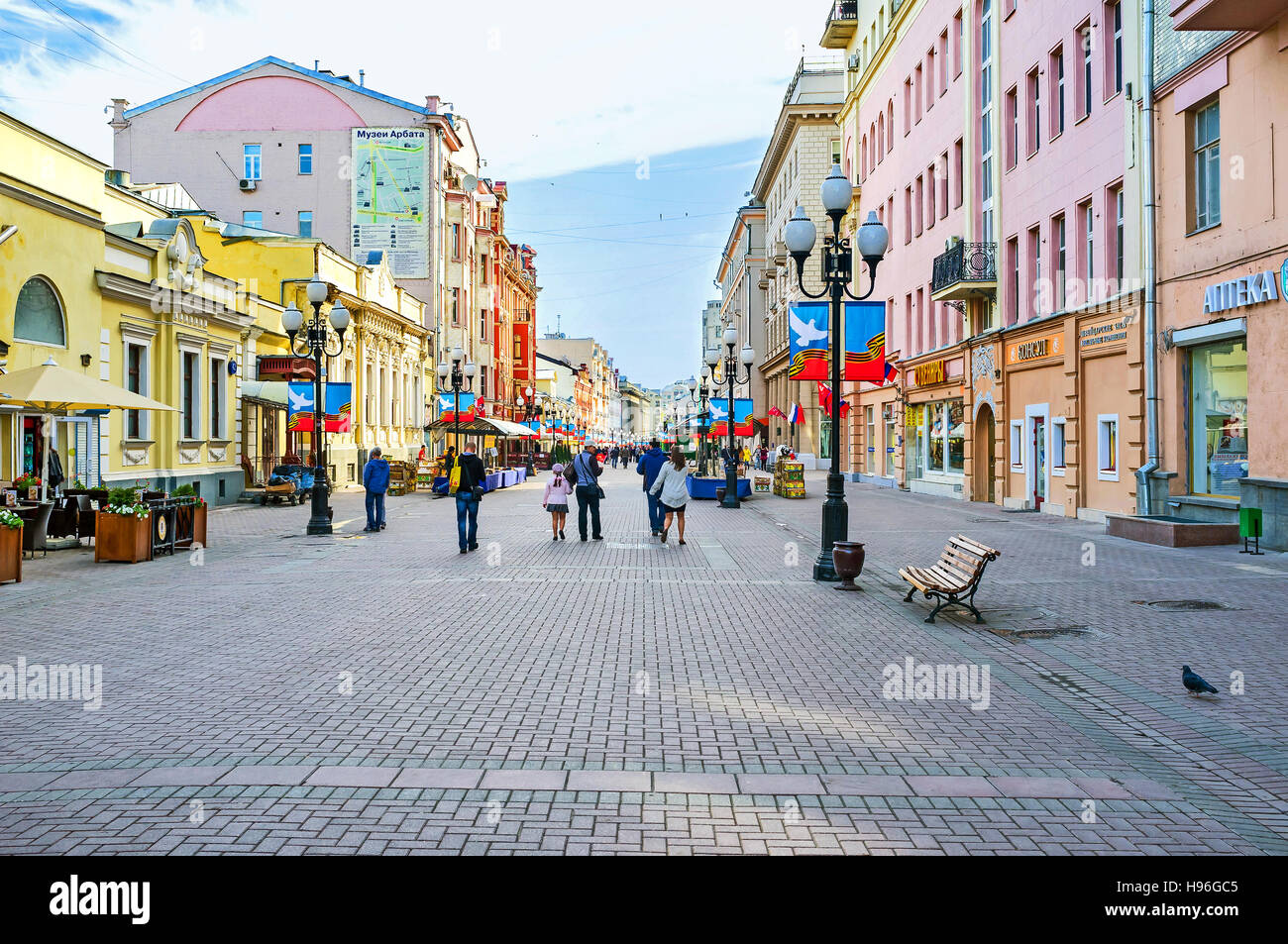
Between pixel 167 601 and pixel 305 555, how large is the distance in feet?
15.6

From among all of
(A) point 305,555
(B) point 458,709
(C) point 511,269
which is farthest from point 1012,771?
(C) point 511,269

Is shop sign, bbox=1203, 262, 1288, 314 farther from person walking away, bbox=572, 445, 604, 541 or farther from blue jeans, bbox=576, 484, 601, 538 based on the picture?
blue jeans, bbox=576, 484, 601, 538

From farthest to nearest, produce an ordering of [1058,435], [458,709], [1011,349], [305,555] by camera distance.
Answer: [1011,349] < [1058,435] < [305,555] < [458,709]

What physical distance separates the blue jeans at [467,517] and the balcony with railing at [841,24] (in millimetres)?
36824

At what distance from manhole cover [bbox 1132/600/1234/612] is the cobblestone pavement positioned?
16 centimetres

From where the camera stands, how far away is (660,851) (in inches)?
167

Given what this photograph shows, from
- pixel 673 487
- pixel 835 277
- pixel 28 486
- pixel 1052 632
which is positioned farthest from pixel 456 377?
pixel 1052 632

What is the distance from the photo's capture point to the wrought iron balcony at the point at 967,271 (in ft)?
92.2

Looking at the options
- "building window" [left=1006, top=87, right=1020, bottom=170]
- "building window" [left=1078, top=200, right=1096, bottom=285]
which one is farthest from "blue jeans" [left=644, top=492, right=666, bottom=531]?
"building window" [left=1006, top=87, right=1020, bottom=170]

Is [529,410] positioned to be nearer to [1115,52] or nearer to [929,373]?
[929,373]

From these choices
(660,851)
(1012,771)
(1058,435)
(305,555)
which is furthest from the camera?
(1058,435)

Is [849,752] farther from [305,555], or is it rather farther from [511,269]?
[511,269]

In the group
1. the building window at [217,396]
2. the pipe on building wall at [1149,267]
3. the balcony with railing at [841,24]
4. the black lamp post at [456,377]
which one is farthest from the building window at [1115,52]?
the balcony with railing at [841,24]

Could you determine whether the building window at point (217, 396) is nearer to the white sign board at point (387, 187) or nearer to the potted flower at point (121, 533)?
the potted flower at point (121, 533)
